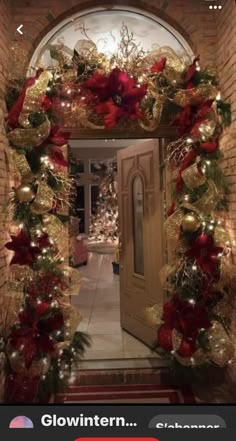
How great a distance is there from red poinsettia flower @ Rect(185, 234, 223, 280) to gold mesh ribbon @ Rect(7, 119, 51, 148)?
4.45 feet

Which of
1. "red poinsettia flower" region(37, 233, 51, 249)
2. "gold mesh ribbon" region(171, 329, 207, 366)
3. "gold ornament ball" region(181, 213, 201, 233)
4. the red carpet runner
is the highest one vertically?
"gold ornament ball" region(181, 213, 201, 233)

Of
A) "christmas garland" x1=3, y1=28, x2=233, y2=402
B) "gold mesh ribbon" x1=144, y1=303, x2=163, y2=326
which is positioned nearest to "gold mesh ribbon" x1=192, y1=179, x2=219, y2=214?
"christmas garland" x1=3, y1=28, x2=233, y2=402

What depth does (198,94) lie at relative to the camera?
2.51 meters

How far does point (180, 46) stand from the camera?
296 centimetres

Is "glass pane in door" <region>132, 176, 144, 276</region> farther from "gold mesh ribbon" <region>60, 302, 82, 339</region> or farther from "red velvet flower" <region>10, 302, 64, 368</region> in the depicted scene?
"red velvet flower" <region>10, 302, 64, 368</region>

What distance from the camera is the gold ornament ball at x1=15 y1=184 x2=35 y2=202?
244 cm

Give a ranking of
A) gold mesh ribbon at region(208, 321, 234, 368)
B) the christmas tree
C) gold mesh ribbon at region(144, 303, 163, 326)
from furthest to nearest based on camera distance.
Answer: the christmas tree < gold mesh ribbon at region(144, 303, 163, 326) < gold mesh ribbon at region(208, 321, 234, 368)

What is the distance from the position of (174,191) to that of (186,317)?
3.24 feet

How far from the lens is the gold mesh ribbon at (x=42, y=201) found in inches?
96.4

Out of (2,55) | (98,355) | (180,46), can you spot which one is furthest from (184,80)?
(98,355)

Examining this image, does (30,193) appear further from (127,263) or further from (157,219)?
(127,263)

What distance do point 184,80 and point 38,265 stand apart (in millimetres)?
1795

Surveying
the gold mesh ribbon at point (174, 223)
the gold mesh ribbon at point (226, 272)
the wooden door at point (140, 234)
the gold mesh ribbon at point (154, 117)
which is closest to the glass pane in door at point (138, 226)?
the wooden door at point (140, 234)

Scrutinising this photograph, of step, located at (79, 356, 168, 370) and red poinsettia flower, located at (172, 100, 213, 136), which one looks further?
step, located at (79, 356, 168, 370)
